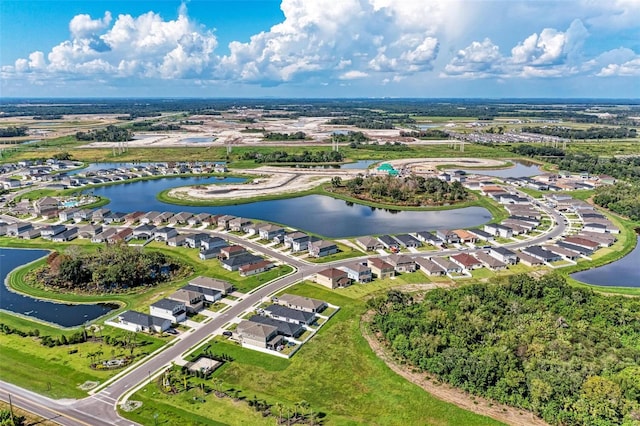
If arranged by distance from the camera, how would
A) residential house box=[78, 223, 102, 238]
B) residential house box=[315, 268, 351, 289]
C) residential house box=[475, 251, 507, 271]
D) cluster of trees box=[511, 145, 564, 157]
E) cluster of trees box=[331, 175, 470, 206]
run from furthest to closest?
cluster of trees box=[511, 145, 564, 157]
cluster of trees box=[331, 175, 470, 206]
residential house box=[78, 223, 102, 238]
residential house box=[475, 251, 507, 271]
residential house box=[315, 268, 351, 289]

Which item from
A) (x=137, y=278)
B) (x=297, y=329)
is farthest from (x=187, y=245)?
→ (x=297, y=329)

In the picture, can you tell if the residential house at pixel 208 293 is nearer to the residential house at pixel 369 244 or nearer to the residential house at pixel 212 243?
the residential house at pixel 212 243

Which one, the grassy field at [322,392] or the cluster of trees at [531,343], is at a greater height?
the cluster of trees at [531,343]

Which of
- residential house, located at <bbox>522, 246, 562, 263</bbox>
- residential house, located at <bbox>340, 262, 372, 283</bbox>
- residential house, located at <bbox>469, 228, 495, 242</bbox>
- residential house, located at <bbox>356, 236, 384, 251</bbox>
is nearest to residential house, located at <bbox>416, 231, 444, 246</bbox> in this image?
residential house, located at <bbox>469, 228, 495, 242</bbox>

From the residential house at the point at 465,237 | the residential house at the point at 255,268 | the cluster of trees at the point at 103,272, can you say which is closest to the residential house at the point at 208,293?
the residential house at the point at 255,268

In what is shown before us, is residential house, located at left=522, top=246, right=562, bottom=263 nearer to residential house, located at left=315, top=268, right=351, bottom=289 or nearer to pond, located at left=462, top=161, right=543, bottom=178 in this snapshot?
residential house, located at left=315, top=268, right=351, bottom=289

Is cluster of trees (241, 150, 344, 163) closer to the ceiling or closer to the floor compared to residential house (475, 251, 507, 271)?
closer to the ceiling
